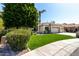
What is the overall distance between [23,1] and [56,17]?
2.22 ft

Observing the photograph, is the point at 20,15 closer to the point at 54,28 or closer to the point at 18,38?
the point at 18,38

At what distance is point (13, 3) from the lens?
3900 millimetres

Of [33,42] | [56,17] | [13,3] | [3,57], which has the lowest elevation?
[3,57]

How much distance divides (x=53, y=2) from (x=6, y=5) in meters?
0.84

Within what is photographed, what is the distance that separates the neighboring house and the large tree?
14 centimetres

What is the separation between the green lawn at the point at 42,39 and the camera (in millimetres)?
3982

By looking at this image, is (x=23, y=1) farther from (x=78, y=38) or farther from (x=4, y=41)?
(x=78, y=38)

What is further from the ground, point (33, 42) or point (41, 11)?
point (41, 11)

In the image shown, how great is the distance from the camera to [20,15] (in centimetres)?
400

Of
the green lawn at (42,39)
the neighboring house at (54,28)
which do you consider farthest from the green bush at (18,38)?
the neighboring house at (54,28)

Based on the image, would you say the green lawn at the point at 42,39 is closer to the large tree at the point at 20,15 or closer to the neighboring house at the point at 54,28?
the neighboring house at the point at 54,28

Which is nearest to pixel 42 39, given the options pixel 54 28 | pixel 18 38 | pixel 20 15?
pixel 54 28

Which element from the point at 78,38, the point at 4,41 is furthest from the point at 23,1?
the point at 78,38

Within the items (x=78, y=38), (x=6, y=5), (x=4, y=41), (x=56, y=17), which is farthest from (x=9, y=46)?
(x=78, y=38)
